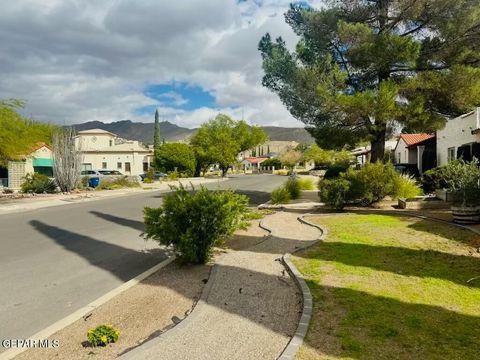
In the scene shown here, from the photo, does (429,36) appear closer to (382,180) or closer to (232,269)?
(382,180)

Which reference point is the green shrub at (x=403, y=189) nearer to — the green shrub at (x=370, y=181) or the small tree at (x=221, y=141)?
the green shrub at (x=370, y=181)

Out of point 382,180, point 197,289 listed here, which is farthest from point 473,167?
point 197,289

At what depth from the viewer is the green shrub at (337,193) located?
1533 cm

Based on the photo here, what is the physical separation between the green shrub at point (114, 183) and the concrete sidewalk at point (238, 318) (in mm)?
27409

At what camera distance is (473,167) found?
41.1 ft

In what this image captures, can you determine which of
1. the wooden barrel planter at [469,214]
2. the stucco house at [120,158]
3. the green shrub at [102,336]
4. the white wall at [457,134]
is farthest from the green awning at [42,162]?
the green shrub at [102,336]

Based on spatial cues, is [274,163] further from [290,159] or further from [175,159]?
[175,159]

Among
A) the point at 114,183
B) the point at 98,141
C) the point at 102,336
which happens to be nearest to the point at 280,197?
the point at 102,336

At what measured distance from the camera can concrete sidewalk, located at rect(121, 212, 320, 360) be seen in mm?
4082

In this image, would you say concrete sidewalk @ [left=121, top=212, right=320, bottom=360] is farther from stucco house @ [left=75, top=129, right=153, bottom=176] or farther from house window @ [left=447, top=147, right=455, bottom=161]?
stucco house @ [left=75, top=129, right=153, bottom=176]

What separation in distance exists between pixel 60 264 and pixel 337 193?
10105mm

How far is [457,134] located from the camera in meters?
20.4

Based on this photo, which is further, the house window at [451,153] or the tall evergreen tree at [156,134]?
the tall evergreen tree at [156,134]

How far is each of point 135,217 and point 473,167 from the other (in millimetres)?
11475
